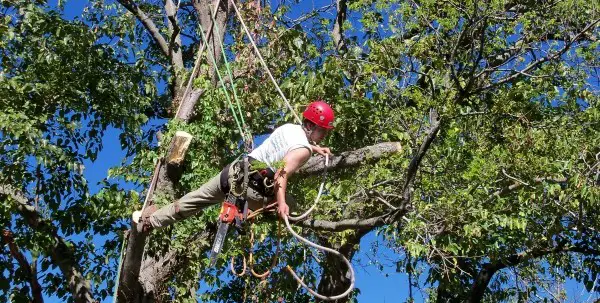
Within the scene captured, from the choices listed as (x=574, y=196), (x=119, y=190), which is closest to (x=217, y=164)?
(x=119, y=190)

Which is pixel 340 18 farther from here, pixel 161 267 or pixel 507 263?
pixel 161 267

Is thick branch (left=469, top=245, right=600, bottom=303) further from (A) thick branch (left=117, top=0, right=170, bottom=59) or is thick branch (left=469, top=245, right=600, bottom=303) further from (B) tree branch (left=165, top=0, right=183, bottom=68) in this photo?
(A) thick branch (left=117, top=0, right=170, bottom=59)

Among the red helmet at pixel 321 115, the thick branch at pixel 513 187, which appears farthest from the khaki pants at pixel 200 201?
the thick branch at pixel 513 187

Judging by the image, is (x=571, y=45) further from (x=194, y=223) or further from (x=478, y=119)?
(x=194, y=223)

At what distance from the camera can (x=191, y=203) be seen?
16.0 ft

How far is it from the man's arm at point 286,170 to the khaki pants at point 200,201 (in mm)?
268

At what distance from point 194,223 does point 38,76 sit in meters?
2.01

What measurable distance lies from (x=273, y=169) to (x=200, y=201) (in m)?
0.68

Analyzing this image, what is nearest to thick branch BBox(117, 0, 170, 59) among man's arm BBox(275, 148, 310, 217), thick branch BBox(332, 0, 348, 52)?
thick branch BBox(332, 0, 348, 52)

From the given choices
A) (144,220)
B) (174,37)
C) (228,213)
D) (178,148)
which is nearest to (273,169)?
(228,213)

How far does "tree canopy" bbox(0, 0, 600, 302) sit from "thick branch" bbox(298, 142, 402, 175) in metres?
0.27

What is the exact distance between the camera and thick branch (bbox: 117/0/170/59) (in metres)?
8.45

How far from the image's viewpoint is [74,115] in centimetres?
734

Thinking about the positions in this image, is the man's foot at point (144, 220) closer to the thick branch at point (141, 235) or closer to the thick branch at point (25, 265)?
the thick branch at point (141, 235)
